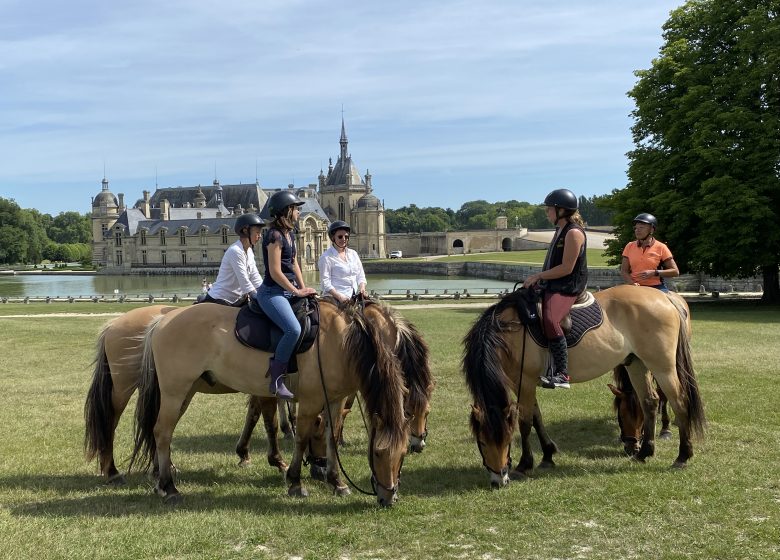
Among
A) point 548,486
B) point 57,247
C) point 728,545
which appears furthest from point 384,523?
point 57,247

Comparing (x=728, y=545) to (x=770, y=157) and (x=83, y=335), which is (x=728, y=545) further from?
(x=770, y=157)

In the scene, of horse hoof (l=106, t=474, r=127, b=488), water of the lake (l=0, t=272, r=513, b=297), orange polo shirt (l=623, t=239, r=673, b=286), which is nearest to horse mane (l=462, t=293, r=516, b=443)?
orange polo shirt (l=623, t=239, r=673, b=286)

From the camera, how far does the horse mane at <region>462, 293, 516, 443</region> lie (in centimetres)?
623

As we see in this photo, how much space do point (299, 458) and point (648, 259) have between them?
16.4ft

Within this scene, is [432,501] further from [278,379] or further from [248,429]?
[248,429]

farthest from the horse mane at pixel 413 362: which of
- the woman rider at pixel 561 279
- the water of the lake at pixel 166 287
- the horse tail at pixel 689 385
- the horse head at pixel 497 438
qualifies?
the water of the lake at pixel 166 287

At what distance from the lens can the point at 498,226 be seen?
124500 millimetres

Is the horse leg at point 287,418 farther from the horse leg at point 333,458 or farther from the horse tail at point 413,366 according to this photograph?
the horse tail at point 413,366

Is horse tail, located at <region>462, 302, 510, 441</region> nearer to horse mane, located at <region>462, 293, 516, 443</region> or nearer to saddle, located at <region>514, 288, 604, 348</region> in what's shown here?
horse mane, located at <region>462, 293, 516, 443</region>

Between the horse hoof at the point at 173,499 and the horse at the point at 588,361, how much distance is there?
8.97 feet

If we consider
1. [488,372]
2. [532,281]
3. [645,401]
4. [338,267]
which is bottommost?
[645,401]

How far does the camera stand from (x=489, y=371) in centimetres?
633

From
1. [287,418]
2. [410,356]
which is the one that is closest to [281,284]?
[410,356]

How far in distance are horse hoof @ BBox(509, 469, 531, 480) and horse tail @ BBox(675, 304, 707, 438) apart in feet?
5.67
